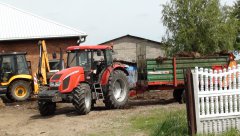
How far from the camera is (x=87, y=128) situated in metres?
12.0

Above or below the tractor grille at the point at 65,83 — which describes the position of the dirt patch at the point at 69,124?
below

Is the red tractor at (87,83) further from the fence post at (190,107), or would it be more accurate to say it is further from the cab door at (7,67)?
the cab door at (7,67)

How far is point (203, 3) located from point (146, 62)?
928 inches

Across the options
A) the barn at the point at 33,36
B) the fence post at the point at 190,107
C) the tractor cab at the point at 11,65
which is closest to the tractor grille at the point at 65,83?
the fence post at the point at 190,107

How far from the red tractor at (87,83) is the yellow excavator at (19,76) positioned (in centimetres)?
519

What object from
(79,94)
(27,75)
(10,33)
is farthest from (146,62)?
(10,33)

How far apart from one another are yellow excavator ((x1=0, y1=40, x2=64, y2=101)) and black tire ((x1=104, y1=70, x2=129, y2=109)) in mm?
5513

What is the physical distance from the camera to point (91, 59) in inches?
620

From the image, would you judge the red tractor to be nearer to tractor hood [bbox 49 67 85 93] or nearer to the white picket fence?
tractor hood [bbox 49 67 85 93]

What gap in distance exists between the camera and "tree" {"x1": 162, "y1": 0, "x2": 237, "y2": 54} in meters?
38.0

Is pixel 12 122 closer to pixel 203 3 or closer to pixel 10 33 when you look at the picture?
pixel 10 33

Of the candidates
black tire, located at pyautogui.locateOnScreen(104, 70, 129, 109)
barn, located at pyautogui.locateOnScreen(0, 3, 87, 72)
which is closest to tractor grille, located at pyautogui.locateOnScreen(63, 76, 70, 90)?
black tire, located at pyautogui.locateOnScreen(104, 70, 129, 109)

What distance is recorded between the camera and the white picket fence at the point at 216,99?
928 centimetres

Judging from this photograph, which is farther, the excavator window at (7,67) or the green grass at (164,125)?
the excavator window at (7,67)
